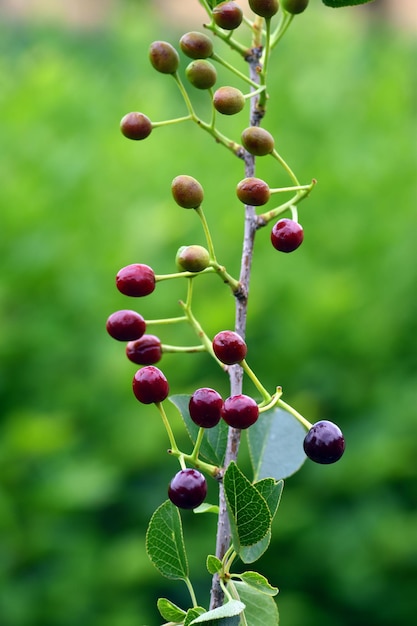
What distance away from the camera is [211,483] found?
278cm

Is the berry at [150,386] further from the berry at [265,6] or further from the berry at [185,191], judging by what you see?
the berry at [265,6]

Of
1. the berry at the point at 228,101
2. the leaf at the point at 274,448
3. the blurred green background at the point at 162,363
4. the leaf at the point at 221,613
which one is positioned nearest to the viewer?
the leaf at the point at 221,613

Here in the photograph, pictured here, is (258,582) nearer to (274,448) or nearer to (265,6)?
(274,448)

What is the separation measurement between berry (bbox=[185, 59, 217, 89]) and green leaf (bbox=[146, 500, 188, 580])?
1.00ft

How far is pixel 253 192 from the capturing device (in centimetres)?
65

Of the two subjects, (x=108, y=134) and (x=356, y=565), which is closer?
(x=356, y=565)

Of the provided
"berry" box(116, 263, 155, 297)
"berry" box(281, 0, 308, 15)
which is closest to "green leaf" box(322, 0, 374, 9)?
"berry" box(281, 0, 308, 15)

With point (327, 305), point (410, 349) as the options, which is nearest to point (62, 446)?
point (327, 305)

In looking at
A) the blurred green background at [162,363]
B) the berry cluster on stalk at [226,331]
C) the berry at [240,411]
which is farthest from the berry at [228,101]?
the blurred green background at [162,363]

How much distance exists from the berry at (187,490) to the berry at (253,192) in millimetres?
185

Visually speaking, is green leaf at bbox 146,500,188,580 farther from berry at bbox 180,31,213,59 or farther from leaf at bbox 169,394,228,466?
berry at bbox 180,31,213,59

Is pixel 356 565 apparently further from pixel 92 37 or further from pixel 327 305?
Answer: pixel 92 37

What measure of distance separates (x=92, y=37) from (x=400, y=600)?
340 inches

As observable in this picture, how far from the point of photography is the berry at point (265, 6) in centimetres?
66
